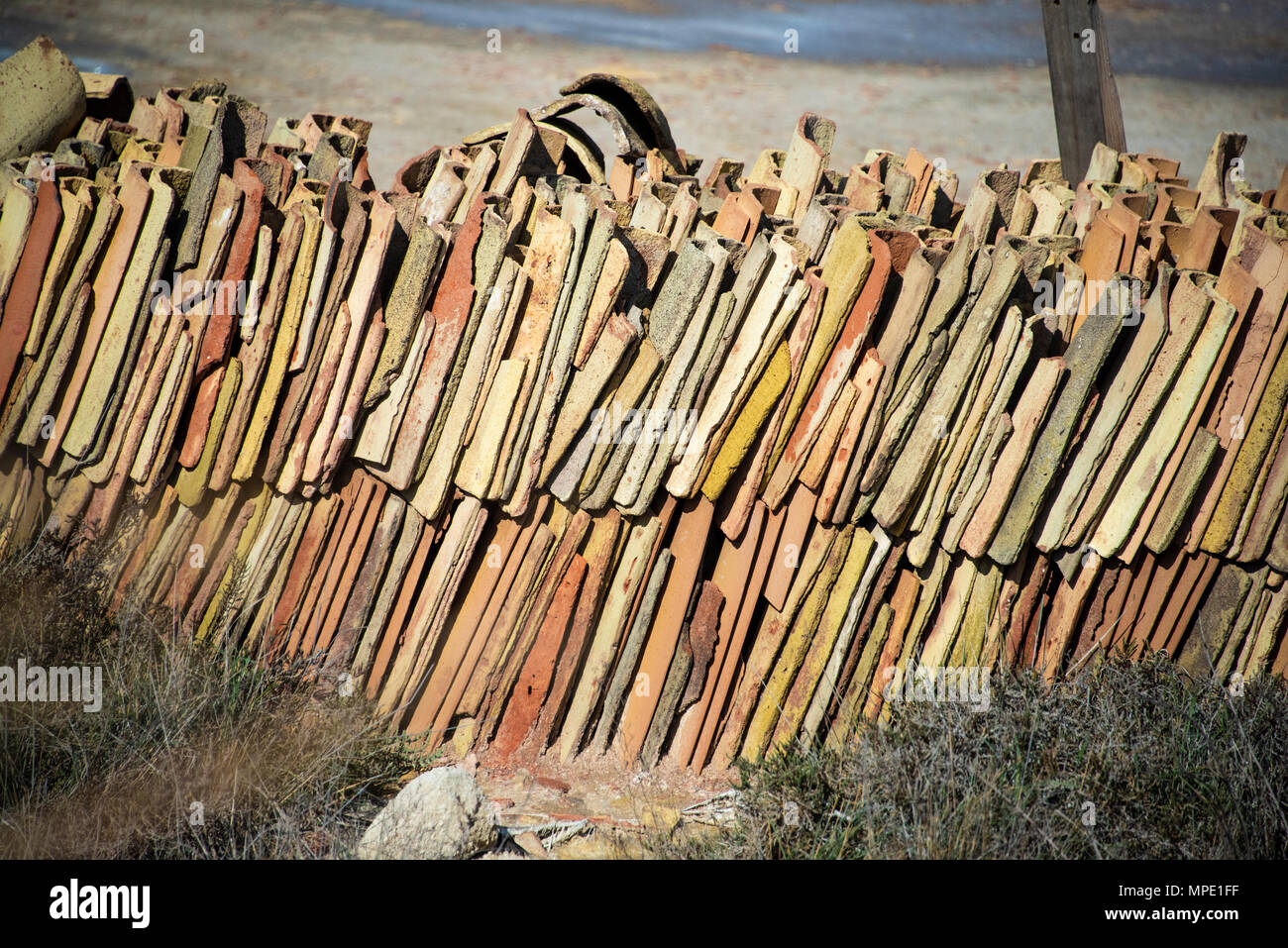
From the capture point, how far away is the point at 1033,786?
3051 mm

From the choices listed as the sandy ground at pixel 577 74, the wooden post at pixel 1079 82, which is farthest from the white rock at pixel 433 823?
the sandy ground at pixel 577 74

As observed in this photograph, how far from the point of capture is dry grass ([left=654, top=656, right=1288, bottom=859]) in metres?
2.97

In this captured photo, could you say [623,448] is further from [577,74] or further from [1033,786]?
[577,74]

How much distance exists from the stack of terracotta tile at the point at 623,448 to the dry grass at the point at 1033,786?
0.34 m

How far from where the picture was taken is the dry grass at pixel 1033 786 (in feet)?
9.76

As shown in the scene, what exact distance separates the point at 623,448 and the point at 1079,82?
410cm

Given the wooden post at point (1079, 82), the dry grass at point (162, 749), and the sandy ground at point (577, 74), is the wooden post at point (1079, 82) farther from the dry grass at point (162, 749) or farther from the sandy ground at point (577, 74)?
the sandy ground at point (577, 74)

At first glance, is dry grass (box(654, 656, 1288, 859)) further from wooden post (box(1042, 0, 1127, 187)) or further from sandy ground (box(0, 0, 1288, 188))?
sandy ground (box(0, 0, 1288, 188))

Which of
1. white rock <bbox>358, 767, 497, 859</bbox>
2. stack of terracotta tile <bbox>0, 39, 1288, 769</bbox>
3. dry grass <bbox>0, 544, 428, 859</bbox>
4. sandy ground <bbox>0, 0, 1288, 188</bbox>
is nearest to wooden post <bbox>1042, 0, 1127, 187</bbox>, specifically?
stack of terracotta tile <bbox>0, 39, 1288, 769</bbox>

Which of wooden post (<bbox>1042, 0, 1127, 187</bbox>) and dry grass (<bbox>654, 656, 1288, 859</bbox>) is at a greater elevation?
wooden post (<bbox>1042, 0, 1127, 187</bbox>)

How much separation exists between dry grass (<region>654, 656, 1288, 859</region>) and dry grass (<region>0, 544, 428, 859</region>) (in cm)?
111

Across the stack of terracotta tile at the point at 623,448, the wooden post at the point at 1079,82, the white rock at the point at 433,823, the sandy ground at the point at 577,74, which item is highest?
the sandy ground at the point at 577,74

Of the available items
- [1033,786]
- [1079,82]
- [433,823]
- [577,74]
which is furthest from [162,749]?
[577,74]

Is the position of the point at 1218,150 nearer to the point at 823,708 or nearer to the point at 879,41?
the point at 823,708
